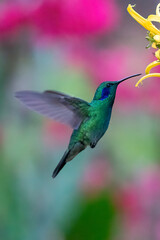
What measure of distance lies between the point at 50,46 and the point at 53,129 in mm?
337

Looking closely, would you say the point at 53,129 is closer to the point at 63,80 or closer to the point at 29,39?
the point at 29,39

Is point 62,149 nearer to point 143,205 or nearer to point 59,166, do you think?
point 143,205

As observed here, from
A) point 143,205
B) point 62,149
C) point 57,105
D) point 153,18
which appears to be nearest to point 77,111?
point 57,105

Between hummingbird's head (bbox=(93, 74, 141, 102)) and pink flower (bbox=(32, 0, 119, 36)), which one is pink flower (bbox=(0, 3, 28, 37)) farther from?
hummingbird's head (bbox=(93, 74, 141, 102))

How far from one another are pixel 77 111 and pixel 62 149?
44.1 inches

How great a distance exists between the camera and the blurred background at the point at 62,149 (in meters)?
1.79

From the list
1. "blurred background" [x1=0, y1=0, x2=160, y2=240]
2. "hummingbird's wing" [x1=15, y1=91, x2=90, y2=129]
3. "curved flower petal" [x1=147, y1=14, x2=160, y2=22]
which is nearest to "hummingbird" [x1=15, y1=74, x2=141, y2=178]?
"hummingbird's wing" [x1=15, y1=91, x2=90, y2=129]

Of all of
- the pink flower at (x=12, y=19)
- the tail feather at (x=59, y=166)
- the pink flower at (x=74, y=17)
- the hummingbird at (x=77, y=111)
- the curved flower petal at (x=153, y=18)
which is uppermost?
the pink flower at (x=74, y=17)

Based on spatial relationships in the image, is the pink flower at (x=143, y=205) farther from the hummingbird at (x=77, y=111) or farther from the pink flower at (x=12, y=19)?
the hummingbird at (x=77, y=111)

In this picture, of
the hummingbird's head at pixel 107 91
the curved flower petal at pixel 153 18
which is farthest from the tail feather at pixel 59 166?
the curved flower petal at pixel 153 18

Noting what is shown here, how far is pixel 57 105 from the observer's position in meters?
0.94

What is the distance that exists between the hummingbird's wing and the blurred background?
0.82 metres

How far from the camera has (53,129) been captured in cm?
208

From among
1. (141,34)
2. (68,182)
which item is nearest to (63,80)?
(68,182)
